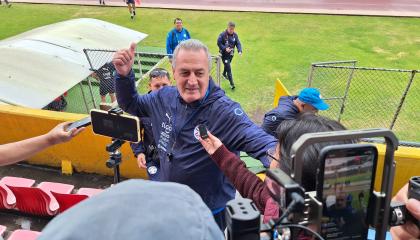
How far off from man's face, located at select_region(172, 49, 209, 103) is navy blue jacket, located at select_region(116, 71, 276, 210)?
2.8 inches

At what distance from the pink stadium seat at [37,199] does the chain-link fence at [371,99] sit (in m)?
5.26

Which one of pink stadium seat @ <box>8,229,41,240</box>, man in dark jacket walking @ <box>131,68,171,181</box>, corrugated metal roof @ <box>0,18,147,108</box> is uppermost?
man in dark jacket walking @ <box>131,68,171,181</box>

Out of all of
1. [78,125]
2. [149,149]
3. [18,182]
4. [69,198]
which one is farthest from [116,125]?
[18,182]

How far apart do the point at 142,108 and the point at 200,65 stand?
0.83m

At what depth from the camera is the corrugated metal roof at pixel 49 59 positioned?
7465 millimetres

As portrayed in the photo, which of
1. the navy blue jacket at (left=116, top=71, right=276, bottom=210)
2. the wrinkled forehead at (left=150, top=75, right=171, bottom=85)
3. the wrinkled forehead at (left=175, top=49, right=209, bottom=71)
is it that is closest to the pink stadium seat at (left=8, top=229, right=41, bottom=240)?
the navy blue jacket at (left=116, top=71, right=276, bottom=210)

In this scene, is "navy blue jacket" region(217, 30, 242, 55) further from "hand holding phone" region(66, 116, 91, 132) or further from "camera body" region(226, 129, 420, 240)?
"camera body" region(226, 129, 420, 240)

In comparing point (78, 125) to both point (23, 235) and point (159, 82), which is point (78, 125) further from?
point (23, 235)

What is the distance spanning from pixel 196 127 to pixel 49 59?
24.6 ft

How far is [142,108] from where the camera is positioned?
131 inches

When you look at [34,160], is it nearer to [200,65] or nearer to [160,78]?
[160,78]

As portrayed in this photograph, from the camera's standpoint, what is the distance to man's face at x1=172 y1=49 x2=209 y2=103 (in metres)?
2.75

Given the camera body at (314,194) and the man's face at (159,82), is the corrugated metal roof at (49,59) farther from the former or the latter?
the camera body at (314,194)

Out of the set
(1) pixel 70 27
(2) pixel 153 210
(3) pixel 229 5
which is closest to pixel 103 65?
(1) pixel 70 27
